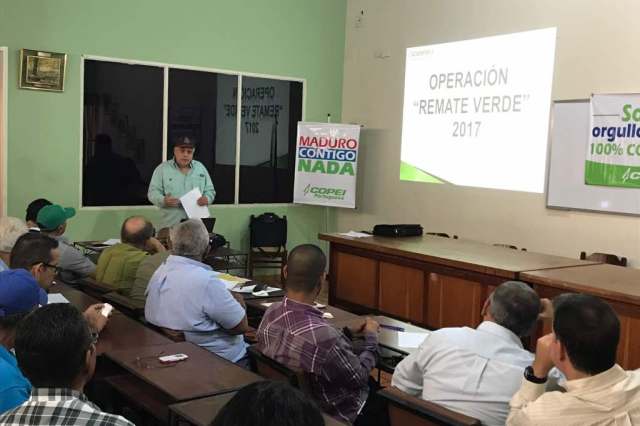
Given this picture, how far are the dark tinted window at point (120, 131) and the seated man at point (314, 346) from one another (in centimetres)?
488

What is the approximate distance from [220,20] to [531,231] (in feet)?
13.4

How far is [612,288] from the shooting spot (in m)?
3.87

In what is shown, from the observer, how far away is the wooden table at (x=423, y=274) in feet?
15.4

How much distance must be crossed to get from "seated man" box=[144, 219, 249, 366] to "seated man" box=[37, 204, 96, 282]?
1.26m

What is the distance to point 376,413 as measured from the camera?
295 cm

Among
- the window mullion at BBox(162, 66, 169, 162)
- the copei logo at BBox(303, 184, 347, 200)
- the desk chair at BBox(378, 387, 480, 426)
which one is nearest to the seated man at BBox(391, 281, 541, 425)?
the desk chair at BBox(378, 387, 480, 426)

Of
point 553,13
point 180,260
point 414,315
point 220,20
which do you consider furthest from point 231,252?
point 553,13

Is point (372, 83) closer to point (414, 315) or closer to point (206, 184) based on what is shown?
point (206, 184)

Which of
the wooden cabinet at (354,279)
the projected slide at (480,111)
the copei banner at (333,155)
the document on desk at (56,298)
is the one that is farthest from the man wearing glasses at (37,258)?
the copei banner at (333,155)

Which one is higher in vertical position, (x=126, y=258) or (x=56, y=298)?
(x=126, y=258)

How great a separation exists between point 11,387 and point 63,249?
2.64 m

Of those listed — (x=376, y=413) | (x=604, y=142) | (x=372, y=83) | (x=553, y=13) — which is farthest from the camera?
(x=372, y=83)

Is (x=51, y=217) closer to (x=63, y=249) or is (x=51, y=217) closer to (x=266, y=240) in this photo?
(x=63, y=249)

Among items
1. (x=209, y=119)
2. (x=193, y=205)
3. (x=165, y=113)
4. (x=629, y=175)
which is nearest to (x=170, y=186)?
(x=193, y=205)
